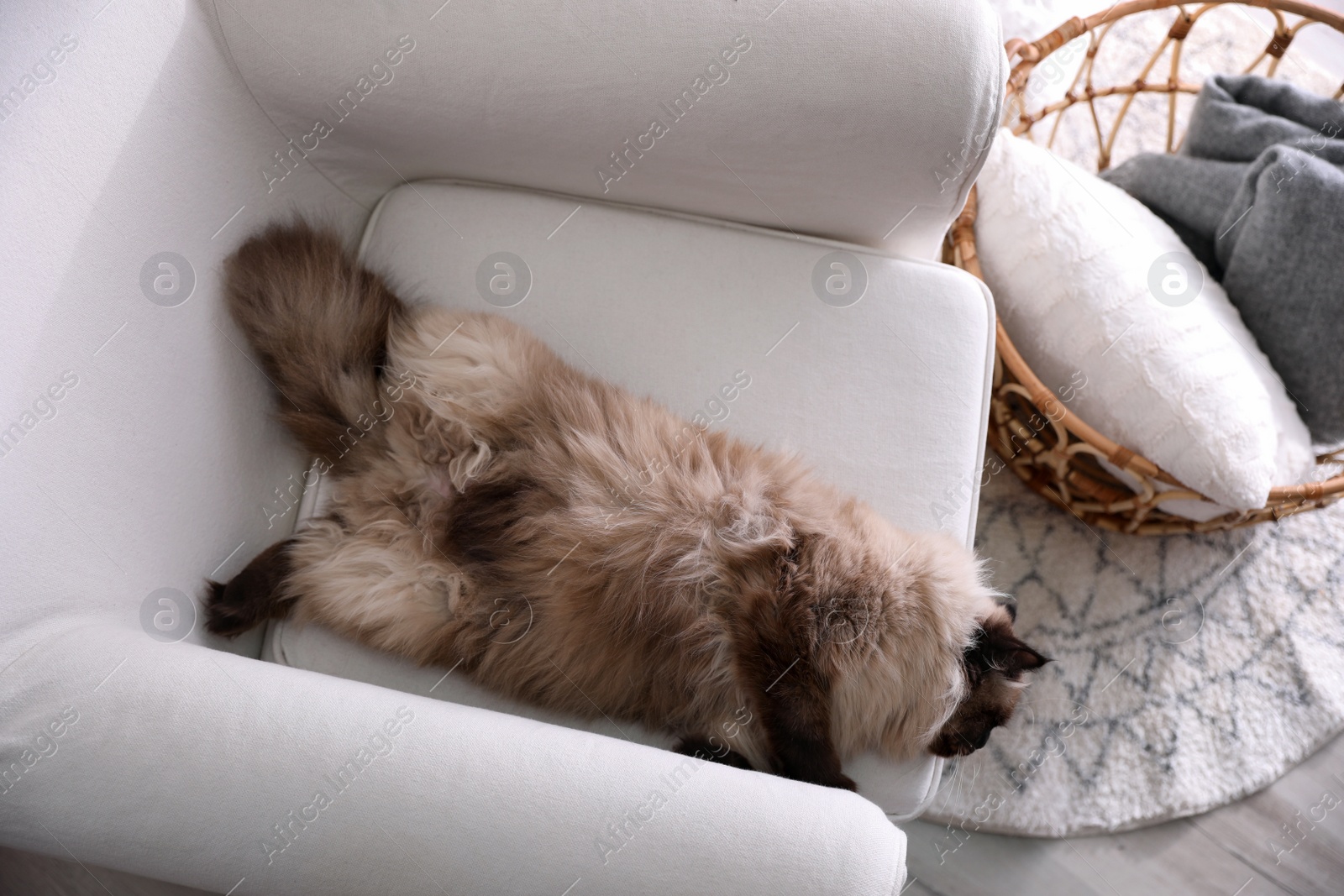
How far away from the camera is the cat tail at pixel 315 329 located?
4.04ft

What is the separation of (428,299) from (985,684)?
118cm

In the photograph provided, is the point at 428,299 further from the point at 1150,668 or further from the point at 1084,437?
the point at 1150,668

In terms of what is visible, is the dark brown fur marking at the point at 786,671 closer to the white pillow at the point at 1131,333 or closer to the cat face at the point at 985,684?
the cat face at the point at 985,684

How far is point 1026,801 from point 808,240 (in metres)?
1.23

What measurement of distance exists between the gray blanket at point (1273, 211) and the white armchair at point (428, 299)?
26.0 inches

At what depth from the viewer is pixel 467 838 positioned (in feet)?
2.96

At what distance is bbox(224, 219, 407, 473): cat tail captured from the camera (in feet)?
4.04

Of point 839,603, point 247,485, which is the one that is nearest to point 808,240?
point 839,603

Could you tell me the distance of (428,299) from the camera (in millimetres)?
1428

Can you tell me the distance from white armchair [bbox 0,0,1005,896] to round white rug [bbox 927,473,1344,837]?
56cm

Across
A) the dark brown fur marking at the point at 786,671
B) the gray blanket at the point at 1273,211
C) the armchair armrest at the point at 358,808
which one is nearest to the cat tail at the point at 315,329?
the armchair armrest at the point at 358,808

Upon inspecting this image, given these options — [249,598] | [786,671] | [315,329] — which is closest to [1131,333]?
[786,671]

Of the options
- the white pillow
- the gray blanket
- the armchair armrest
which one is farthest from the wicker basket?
the armchair armrest

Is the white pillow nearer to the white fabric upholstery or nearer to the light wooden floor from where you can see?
the white fabric upholstery
